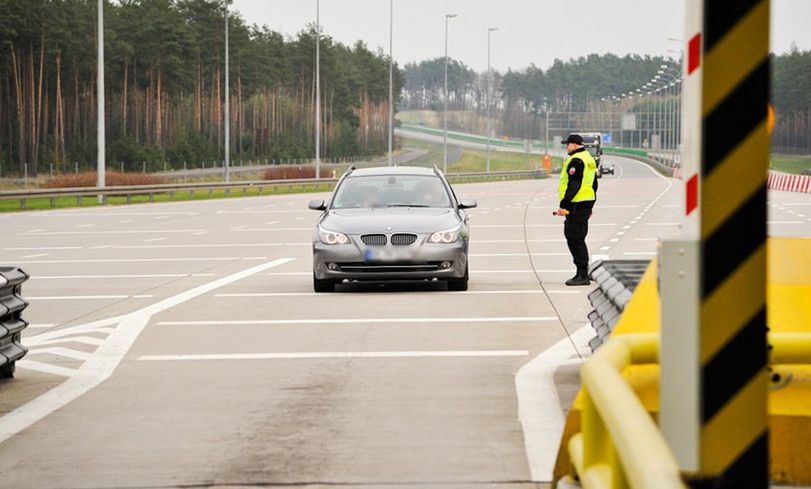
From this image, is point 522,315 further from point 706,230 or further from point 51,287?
point 706,230

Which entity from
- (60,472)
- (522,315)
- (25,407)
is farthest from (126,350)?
(60,472)

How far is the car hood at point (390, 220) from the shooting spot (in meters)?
19.0

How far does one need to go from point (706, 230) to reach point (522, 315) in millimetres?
12510

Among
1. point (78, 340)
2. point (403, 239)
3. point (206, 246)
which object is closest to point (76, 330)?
point (78, 340)

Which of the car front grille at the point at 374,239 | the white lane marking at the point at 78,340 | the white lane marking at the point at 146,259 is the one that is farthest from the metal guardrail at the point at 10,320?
the white lane marking at the point at 146,259

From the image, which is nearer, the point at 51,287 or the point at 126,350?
the point at 126,350

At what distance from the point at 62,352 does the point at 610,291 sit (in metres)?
5.08

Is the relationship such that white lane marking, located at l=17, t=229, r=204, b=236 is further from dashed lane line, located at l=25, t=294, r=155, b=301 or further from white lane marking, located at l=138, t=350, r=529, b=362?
white lane marking, located at l=138, t=350, r=529, b=362

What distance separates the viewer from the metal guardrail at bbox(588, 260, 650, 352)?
32.2 ft

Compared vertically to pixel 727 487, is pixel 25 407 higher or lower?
lower

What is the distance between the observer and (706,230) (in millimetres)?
3475

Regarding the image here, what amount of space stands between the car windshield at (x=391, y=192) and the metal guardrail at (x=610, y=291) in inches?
321

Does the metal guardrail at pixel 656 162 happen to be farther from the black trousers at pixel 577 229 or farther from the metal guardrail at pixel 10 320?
the metal guardrail at pixel 10 320

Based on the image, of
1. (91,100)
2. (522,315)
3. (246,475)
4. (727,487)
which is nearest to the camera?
(727,487)
